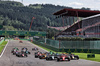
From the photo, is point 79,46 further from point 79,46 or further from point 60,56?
point 60,56

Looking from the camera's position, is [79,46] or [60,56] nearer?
[60,56]

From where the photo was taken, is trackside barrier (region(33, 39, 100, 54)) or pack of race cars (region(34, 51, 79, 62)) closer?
pack of race cars (region(34, 51, 79, 62))

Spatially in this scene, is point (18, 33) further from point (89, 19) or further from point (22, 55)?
point (22, 55)

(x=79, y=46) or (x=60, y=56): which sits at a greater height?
(x=60, y=56)

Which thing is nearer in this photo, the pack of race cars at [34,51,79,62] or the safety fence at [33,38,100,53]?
the pack of race cars at [34,51,79,62]

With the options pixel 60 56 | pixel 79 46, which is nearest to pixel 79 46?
pixel 79 46

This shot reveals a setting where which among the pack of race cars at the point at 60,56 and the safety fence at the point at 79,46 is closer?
the pack of race cars at the point at 60,56

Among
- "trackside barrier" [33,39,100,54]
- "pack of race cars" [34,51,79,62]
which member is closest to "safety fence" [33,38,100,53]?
"trackside barrier" [33,39,100,54]

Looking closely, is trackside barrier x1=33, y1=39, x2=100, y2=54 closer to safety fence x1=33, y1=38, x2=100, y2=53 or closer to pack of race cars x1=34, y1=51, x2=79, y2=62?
safety fence x1=33, y1=38, x2=100, y2=53

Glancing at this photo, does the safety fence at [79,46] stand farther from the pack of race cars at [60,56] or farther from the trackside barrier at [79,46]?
the pack of race cars at [60,56]

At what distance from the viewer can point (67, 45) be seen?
54188 mm

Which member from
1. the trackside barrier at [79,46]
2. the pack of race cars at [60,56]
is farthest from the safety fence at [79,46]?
the pack of race cars at [60,56]

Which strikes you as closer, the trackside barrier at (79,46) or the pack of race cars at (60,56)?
the pack of race cars at (60,56)

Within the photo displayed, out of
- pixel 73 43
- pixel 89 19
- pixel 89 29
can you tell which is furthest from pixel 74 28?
pixel 73 43
